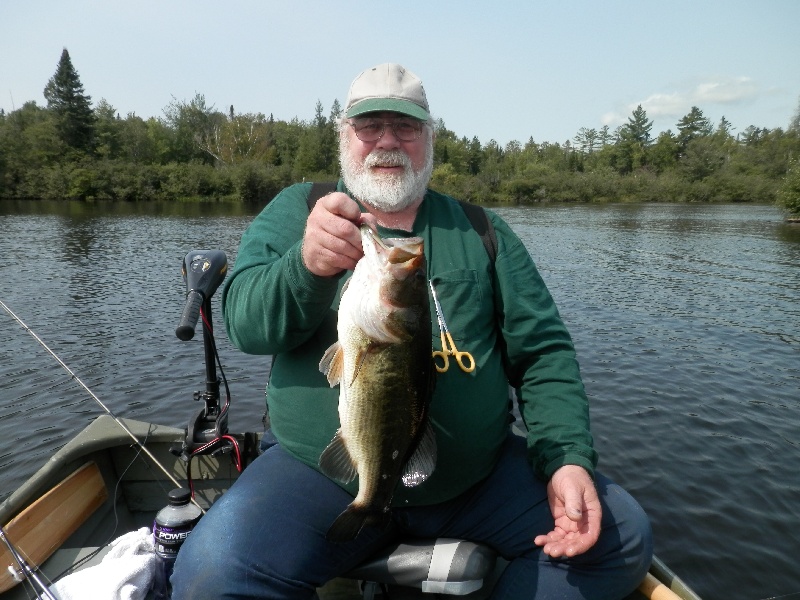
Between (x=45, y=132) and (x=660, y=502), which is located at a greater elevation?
(x=45, y=132)

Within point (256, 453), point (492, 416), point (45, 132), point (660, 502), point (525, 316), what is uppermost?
point (45, 132)

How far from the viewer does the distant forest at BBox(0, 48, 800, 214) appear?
64438 mm

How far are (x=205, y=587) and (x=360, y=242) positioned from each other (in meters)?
1.44

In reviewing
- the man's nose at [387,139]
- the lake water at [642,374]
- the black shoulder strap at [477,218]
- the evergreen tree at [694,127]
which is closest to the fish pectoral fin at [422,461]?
the black shoulder strap at [477,218]

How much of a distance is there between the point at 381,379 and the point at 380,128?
1.57 metres

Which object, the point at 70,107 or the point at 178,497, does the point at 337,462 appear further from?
the point at 70,107

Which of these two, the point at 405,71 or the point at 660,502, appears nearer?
the point at 405,71

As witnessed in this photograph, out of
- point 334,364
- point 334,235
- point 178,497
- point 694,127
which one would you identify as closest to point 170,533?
point 178,497

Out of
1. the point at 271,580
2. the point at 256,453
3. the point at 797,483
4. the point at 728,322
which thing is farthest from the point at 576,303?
the point at 271,580

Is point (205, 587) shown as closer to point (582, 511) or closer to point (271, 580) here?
point (271, 580)

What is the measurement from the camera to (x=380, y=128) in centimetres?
330

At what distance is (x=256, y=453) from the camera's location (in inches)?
169

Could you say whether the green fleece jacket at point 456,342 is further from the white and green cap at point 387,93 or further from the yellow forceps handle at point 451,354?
the white and green cap at point 387,93

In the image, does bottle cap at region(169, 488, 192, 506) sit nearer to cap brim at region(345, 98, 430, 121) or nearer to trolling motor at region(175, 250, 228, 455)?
trolling motor at region(175, 250, 228, 455)
